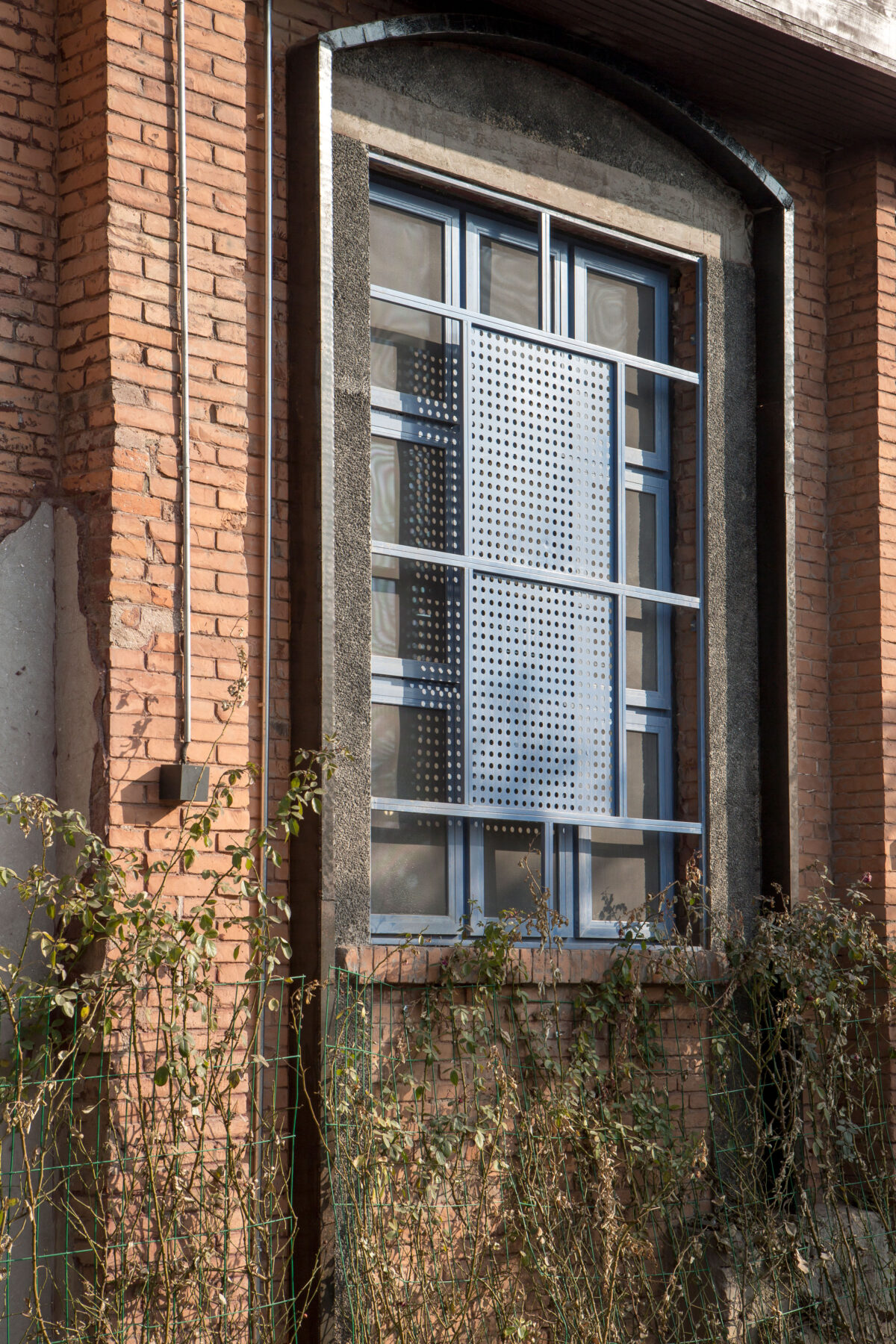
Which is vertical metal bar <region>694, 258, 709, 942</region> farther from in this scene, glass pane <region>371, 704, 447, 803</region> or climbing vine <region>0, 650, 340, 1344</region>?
climbing vine <region>0, 650, 340, 1344</region>

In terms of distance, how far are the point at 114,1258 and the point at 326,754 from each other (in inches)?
67.0

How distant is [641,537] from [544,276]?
4.15 ft

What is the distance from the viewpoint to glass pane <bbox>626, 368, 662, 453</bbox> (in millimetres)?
6758

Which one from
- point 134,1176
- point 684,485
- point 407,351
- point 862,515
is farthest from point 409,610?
point 862,515

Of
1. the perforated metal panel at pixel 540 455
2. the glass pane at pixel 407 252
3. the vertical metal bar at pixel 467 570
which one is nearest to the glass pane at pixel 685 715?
the perforated metal panel at pixel 540 455

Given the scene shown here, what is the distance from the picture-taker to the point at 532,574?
6102mm

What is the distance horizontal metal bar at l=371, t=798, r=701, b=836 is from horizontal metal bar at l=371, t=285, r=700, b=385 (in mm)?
1935

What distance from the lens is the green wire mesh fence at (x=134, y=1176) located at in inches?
163

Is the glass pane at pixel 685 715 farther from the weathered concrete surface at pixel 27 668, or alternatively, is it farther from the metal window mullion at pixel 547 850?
the weathered concrete surface at pixel 27 668

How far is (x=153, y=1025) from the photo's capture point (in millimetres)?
4379

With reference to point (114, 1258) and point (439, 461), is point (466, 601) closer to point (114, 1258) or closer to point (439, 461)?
point (439, 461)

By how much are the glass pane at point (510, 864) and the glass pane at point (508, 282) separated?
83.1 inches

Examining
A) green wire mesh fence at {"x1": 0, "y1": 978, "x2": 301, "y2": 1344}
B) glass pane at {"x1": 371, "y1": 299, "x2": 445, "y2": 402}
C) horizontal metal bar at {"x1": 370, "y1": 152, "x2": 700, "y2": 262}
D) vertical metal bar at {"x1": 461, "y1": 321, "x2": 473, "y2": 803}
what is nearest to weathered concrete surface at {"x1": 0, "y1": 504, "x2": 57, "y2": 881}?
green wire mesh fence at {"x1": 0, "y1": 978, "x2": 301, "y2": 1344}

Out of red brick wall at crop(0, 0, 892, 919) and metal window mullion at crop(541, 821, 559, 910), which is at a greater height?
red brick wall at crop(0, 0, 892, 919)
